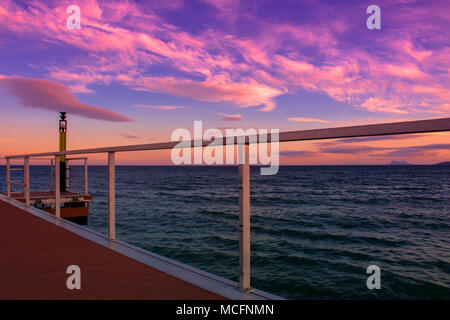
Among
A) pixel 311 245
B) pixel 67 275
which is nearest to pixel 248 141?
pixel 67 275

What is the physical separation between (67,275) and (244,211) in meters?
1.57

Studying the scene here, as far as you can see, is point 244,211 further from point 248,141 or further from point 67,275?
point 67,275

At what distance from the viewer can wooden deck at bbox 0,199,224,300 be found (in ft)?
6.21

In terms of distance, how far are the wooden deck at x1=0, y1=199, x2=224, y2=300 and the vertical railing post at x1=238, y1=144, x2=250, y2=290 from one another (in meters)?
0.22

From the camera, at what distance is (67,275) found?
2.27m

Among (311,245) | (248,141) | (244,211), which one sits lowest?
(311,245)

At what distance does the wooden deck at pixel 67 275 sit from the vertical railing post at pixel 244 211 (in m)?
0.22

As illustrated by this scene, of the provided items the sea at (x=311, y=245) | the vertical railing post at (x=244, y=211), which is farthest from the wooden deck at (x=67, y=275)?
the sea at (x=311, y=245)

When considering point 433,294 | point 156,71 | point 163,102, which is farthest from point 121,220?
point 433,294

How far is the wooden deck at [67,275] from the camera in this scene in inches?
74.5

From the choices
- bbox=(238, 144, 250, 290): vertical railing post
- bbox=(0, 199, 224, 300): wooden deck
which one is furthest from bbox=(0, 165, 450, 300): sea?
bbox=(238, 144, 250, 290): vertical railing post

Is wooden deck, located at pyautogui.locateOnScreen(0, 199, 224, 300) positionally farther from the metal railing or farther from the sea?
the sea

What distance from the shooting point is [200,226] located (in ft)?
38.4
